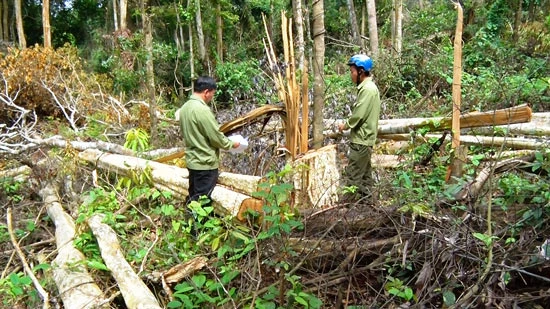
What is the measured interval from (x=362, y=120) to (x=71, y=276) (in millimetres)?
3294

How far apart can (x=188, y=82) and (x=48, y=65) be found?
629 centimetres

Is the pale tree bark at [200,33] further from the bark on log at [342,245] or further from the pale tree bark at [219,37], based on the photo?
the bark on log at [342,245]

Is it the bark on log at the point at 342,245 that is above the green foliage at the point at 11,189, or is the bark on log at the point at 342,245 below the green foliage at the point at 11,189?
above

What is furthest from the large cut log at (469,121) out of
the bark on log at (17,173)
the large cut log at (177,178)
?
the bark on log at (17,173)

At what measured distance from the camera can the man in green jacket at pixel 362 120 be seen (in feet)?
16.3

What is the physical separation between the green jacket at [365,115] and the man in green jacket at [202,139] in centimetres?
131

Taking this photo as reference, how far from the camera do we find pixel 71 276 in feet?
13.7

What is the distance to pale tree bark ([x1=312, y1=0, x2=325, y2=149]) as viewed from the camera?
4.77 m

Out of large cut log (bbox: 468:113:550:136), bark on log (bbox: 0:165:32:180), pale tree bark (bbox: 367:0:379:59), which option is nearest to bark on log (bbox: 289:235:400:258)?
large cut log (bbox: 468:113:550:136)

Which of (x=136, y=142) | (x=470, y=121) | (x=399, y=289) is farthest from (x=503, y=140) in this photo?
(x=136, y=142)

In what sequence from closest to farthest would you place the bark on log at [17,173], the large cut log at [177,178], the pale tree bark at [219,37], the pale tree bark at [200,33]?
the large cut log at [177,178] → the bark on log at [17,173] → the pale tree bark at [200,33] → the pale tree bark at [219,37]

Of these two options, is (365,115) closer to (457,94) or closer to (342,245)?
(457,94)

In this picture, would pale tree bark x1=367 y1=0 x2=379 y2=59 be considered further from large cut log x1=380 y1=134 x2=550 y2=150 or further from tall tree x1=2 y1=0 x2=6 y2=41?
tall tree x1=2 y1=0 x2=6 y2=41

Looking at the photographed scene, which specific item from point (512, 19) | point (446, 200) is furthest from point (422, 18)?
point (446, 200)
